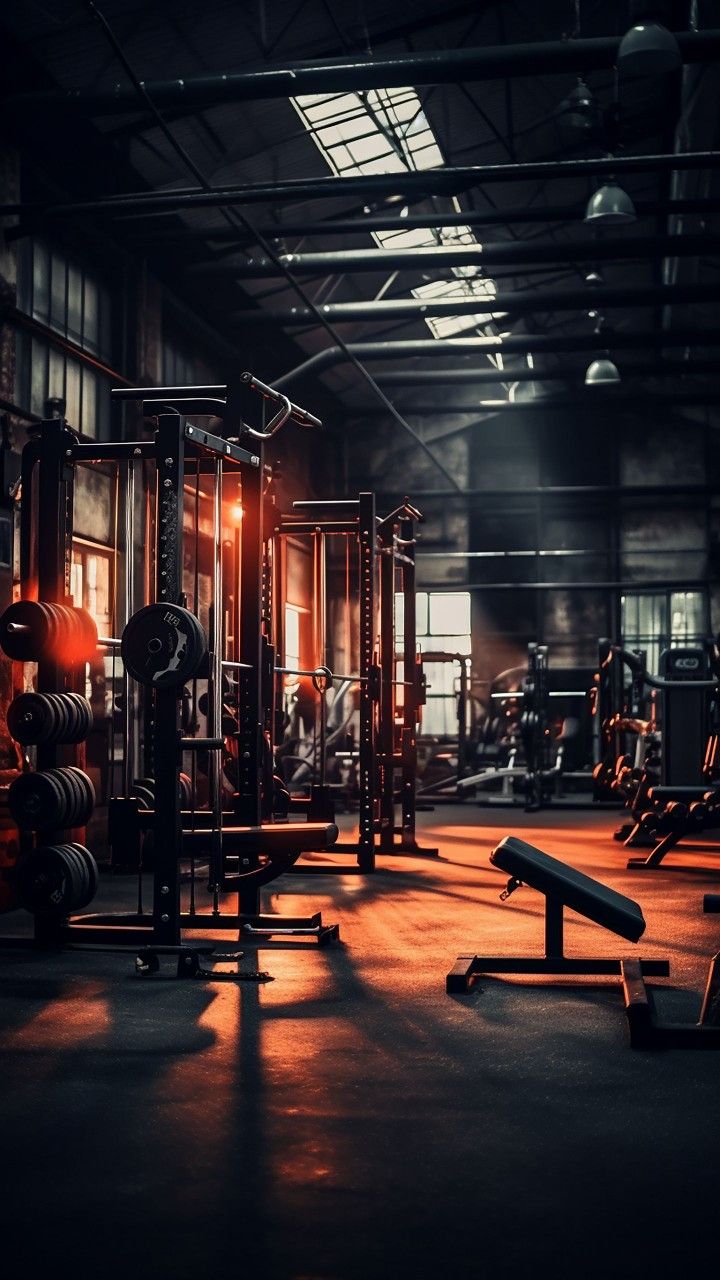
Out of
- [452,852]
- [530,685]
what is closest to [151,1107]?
[452,852]

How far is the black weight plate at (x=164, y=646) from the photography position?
164 inches

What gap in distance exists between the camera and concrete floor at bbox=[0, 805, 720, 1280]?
1976 millimetres

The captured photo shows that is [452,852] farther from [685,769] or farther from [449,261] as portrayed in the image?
[449,261]

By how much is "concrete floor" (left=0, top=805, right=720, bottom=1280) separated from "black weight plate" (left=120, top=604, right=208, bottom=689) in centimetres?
99

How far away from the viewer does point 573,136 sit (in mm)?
11312

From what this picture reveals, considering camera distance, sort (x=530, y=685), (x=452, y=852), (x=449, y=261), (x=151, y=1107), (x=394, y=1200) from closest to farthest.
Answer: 1. (x=394, y=1200)
2. (x=151, y=1107)
3. (x=452, y=852)
4. (x=449, y=261)
5. (x=530, y=685)

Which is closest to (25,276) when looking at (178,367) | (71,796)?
(178,367)

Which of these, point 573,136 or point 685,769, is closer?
point 685,769

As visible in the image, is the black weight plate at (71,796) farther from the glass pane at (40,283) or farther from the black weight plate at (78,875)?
the glass pane at (40,283)

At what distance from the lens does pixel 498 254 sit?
1071 cm

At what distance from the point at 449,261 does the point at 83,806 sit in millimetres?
7447

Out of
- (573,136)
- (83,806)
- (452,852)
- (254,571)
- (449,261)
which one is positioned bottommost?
(452,852)

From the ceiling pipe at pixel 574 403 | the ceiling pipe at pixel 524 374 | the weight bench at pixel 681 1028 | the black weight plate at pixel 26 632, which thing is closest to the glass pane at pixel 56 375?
the black weight plate at pixel 26 632

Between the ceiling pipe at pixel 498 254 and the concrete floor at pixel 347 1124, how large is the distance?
24.0 feet
